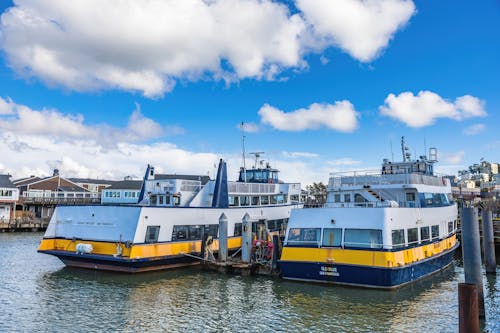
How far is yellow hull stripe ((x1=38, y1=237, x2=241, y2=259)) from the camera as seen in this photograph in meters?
22.3

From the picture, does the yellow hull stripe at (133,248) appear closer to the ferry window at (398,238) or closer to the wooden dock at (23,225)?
the ferry window at (398,238)

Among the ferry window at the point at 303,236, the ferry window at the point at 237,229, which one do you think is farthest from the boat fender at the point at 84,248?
the ferry window at the point at 303,236

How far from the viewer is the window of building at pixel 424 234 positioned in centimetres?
2078

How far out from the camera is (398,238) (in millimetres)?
18562

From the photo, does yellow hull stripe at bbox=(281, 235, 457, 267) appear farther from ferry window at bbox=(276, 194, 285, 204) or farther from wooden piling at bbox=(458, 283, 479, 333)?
ferry window at bbox=(276, 194, 285, 204)

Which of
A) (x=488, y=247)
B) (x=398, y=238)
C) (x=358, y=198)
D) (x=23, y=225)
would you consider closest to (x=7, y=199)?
(x=23, y=225)

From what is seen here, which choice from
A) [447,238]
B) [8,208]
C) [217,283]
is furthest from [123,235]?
[8,208]

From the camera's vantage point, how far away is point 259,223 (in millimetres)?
30453

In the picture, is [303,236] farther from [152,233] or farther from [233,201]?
[233,201]

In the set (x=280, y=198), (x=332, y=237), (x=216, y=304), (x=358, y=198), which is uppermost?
(x=280, y=198)

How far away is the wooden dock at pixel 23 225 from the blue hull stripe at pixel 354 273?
46677 millimetres

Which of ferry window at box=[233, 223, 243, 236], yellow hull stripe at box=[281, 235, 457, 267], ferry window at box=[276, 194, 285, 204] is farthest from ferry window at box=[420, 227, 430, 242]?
ferry window at box=[276, 194, 285, 204]

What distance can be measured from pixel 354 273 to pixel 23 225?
50720mm

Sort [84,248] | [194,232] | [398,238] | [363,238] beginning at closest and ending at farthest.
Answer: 1. [363,238]
2. [398,238]
3. [84,248]
4. [194,232]
